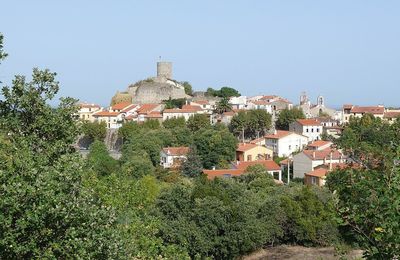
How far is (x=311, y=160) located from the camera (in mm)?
48438

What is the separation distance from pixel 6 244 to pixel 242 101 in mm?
71200

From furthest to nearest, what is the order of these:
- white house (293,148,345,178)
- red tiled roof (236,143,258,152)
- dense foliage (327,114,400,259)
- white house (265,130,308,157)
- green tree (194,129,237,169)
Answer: white house (265,130,308,157)
red tiled roof (236,143,258,152)
green tree (194,129,237,169)
white house (293,148,345,178)
dense foliage (327,114,400,259)

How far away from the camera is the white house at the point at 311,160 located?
159 feet

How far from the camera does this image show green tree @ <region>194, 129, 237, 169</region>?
52000 mm

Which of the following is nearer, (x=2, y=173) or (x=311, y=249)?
(x=2, y=173)

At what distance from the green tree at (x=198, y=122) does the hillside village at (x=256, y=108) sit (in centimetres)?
360

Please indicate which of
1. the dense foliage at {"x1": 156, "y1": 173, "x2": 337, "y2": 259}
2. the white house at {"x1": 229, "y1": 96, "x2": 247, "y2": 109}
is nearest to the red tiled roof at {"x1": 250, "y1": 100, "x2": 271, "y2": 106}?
the white house at {"x1": 229, "y1": 96, "x2": 247, "y2": 109}

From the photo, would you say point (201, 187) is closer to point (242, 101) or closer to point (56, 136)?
point (56, 136)

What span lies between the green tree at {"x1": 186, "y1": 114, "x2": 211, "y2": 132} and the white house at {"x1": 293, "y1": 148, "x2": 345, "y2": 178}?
538 inches

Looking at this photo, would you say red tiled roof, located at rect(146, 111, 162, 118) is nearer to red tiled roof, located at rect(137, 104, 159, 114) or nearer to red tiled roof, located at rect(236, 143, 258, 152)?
red tiled roof, located at rect(137, 104, 159, 114)

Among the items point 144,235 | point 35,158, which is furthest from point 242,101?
point 35,158

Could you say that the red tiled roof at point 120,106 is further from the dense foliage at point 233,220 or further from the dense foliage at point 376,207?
the dense foliage at point 376,207

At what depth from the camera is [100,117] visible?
246 ft

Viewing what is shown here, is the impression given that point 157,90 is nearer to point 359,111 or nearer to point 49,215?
point 359,111
